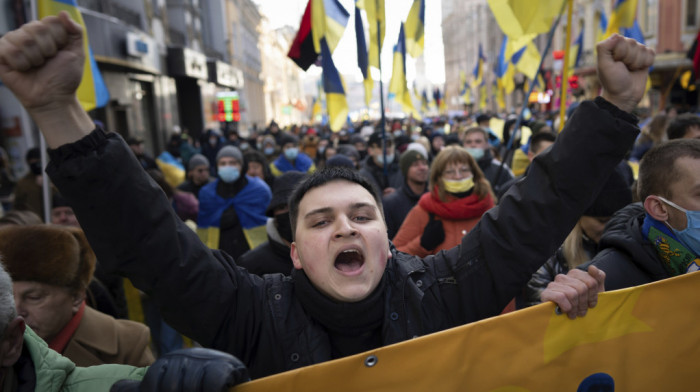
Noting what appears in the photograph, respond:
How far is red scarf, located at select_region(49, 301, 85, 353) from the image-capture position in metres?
2.23

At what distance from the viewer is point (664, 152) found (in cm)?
216

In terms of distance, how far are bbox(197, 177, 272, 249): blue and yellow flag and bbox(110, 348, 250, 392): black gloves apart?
374 centimetres

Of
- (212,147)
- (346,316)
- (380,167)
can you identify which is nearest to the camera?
(346,316)

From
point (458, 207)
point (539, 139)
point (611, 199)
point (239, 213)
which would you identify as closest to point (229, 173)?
point (239, 213)

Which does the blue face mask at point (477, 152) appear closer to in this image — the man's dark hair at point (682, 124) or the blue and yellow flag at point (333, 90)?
the blue and yellow flag at point (333, 90)

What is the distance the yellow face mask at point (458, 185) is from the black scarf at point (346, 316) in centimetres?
230

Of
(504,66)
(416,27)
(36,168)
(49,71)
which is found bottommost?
(36,168)

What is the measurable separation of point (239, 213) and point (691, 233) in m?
3.71

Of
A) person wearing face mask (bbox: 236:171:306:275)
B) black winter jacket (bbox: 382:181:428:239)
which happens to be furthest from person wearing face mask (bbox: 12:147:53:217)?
black winter jacket (bbox: 382:181:428:239)

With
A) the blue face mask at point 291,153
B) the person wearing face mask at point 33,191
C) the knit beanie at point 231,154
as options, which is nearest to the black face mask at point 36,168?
the person wearing face mask at point 33,191

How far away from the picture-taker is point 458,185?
12.9ft

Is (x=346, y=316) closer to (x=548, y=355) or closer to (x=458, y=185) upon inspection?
(x=548, y=355)

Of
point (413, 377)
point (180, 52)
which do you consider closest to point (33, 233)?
point (413, 377)

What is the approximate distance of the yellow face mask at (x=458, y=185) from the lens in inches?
154
